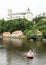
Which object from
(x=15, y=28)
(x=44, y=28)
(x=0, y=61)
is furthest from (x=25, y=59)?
(x=15, y=28)

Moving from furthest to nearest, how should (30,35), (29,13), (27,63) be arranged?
(29,13) < (30,35) < (27,63)

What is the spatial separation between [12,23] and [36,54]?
3984 cm

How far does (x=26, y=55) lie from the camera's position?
3062 centimetres

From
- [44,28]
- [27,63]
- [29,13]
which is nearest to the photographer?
[27,63]

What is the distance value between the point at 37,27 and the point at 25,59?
126 feet

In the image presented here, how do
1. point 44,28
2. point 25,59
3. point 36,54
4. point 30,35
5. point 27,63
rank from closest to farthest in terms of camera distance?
point 27,63, point 25,59, point 36,54, point 30,35, point 44,28

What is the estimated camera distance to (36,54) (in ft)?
106

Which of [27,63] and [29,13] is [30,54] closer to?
[27,63]

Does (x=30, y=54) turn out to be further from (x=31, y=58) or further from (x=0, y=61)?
(x=0, y=61)

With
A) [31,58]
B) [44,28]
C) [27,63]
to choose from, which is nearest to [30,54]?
[31,58]

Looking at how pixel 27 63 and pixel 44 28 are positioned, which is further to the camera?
pixel 44 28

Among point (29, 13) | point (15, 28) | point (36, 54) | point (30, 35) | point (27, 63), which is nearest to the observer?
point (27, 63)

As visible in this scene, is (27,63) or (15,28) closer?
(27,63)

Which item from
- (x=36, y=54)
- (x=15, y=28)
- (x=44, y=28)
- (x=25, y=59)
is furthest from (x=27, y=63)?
(x=15, y=28)
